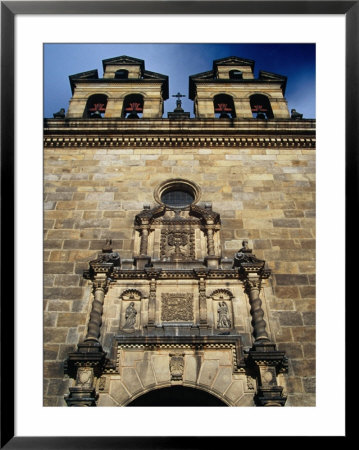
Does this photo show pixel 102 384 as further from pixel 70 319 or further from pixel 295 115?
pixel 295 115

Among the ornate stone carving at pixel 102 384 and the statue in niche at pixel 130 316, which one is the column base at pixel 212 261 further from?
the ornate stone carving at pixel 102 384

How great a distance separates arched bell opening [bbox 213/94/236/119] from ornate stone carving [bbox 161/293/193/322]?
5.72 meters

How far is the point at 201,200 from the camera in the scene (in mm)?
9914

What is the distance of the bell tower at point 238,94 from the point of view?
40.2 ft

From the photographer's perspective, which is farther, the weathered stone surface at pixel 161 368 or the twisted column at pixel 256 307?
the twisted column at pixel 256 307

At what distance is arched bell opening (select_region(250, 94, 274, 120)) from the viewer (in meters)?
12.5

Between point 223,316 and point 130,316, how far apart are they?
1.47 m

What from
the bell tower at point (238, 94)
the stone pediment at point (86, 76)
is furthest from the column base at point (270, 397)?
the stone pediment at point (86, 76)

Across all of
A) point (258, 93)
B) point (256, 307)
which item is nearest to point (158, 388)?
point (256, 307)

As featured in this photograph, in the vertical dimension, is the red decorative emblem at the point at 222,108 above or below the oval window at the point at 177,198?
above

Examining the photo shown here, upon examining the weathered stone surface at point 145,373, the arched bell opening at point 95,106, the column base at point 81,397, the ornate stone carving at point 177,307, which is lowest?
the column base at point 81,397

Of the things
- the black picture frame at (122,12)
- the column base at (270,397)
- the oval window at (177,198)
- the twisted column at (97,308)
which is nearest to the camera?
the black picture frame at (122,12)

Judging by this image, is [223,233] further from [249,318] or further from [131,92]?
[131,92]

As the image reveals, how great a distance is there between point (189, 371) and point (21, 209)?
3.36 m
